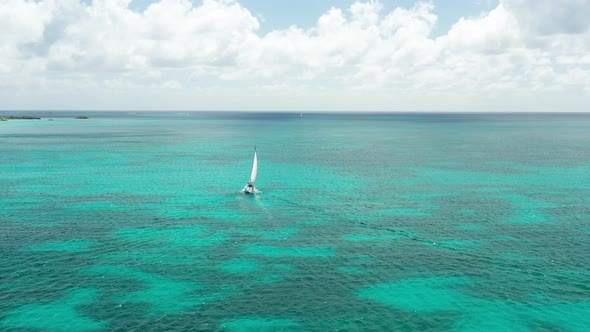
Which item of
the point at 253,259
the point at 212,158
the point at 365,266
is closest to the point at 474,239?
the point at 365,266

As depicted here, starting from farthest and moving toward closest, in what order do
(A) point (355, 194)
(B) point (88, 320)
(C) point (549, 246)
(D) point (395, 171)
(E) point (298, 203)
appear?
1. (D) point (395, 171)
2. (A) point (355, 194)
3. (E) point (298, 203)
4. (C) point (549, 246)
5. (B) point (88, 320)

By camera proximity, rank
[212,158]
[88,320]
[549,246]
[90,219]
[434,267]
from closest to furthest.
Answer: [88,320] < [434,267] < [549,246] < [90,219] < [212,158]

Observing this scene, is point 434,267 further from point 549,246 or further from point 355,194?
point 355,194

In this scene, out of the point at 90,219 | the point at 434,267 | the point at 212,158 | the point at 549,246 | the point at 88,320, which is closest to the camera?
the point at 88,320

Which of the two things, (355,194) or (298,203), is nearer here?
(298,203)

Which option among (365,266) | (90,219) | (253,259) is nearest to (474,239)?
(365,266)

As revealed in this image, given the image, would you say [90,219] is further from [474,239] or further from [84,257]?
[474,239]
